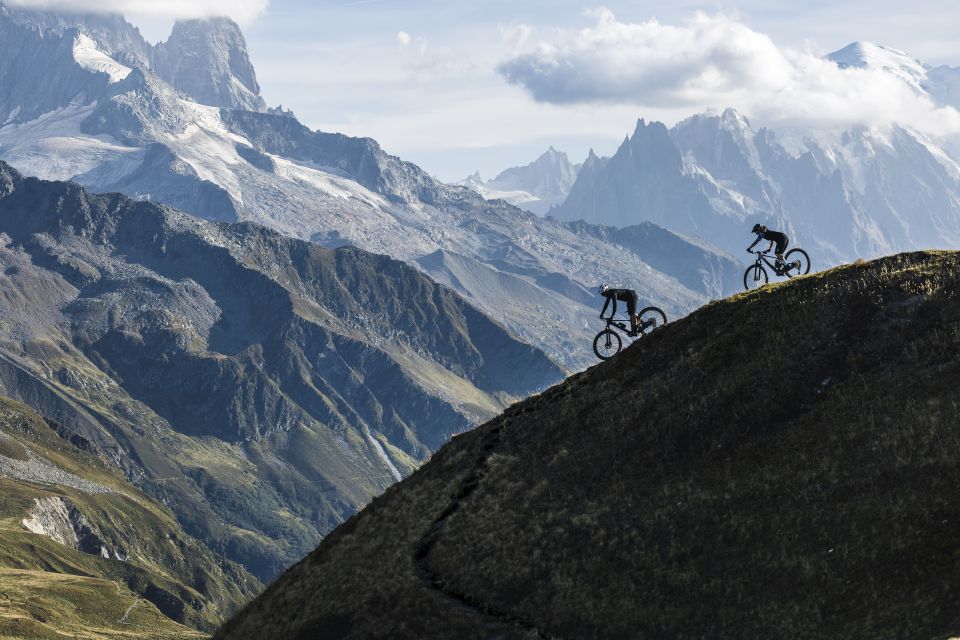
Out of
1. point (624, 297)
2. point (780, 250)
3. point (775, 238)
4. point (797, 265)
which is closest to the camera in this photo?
point (624, 297)

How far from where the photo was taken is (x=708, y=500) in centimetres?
4975

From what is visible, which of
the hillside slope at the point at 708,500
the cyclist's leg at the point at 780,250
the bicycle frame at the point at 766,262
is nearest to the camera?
the hillside slope at the point at 708,500

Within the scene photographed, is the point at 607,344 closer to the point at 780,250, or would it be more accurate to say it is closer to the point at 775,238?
the point at 775,238

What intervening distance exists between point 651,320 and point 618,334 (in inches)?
127

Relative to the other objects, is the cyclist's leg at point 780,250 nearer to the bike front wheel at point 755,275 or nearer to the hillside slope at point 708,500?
the bike front wheel at point 755,275

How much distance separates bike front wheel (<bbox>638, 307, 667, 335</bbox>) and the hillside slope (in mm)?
992

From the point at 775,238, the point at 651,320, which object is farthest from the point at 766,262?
the point at 651,320

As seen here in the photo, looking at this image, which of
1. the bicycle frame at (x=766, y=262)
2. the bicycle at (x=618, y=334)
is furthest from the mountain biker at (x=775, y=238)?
the bicycle at (x=618, y=334)

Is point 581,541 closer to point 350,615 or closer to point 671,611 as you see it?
point 671,611

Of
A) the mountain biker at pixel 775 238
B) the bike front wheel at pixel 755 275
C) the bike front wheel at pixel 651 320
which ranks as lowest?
the bike front wheel at pixel 651 320

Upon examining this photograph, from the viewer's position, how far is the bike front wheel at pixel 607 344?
68062 mm

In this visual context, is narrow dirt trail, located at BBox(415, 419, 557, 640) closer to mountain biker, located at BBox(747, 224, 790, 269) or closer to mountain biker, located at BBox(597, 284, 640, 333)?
mountain biker, located at BBox(597, 284, 640, 333)

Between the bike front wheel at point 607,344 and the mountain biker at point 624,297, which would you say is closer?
the mountain biker at point 624,297

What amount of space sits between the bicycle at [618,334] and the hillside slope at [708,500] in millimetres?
1235
